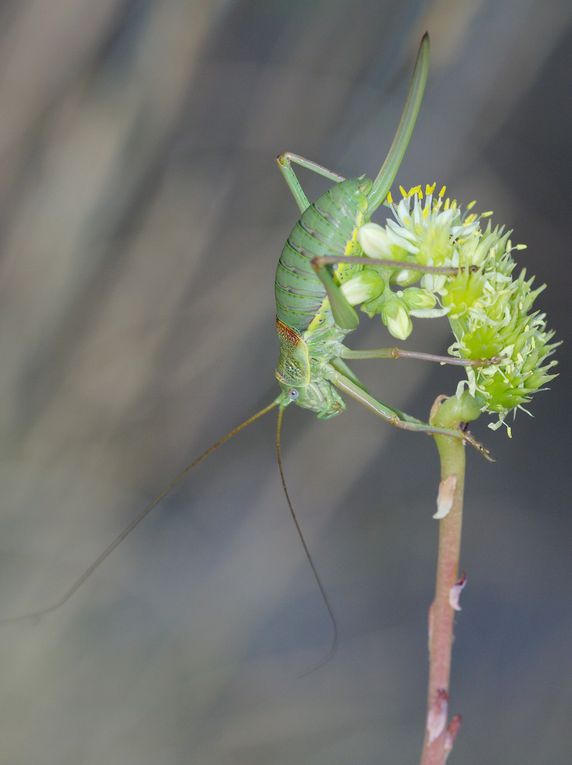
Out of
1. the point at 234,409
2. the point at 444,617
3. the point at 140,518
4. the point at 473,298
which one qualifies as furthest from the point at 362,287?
the point at 234,409

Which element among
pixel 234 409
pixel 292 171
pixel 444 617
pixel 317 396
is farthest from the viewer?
pixel 234 409

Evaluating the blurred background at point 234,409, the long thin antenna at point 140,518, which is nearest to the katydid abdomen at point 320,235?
the long thin antenna at point 140,518

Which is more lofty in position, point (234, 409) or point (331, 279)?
point (331, 279)

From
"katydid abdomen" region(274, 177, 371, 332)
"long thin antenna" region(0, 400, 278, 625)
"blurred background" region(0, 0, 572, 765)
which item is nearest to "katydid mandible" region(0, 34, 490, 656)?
"katydid abdomen" region(274, 177, 371, 332)

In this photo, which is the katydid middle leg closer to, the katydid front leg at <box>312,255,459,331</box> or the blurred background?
the katydid front leg at <box>312,255,459,331</box>

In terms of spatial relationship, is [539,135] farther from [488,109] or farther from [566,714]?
[566,714]

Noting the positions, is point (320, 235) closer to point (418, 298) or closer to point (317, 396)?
point (418, 298)
